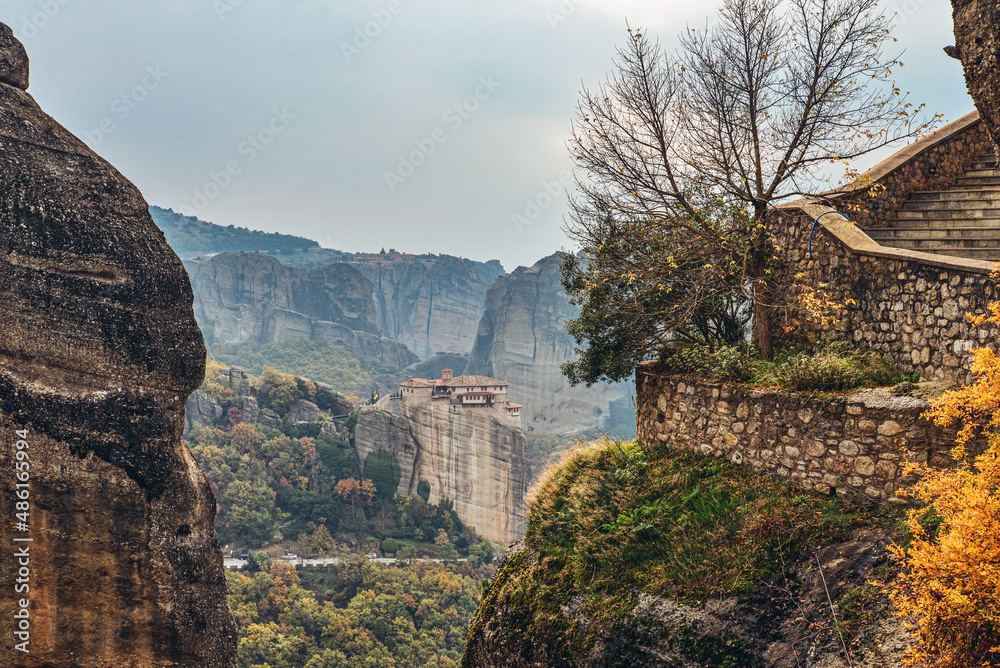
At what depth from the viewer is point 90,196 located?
930 centimetres

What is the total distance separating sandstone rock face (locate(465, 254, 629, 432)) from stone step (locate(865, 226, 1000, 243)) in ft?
422

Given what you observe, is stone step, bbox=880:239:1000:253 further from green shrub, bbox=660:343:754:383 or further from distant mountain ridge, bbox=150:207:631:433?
distant mountain ridge, bbox=150:207:631:433

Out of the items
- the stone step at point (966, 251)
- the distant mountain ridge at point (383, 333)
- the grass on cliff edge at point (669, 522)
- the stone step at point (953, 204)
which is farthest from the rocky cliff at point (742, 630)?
the distant mountain ridge at point (383, 333)

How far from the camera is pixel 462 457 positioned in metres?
71.5

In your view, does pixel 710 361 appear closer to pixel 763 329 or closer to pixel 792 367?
pixel 763 329

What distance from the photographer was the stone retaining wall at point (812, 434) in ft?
18.7

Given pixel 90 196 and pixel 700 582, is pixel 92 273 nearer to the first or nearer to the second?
pixel 90 196

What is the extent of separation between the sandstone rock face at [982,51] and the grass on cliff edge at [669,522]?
3387 millimetres

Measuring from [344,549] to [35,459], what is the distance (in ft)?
161

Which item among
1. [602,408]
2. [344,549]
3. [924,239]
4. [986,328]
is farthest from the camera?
[602,408]

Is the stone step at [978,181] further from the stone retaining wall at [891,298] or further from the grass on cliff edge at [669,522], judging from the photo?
the grass on cliff edge at [669,522]

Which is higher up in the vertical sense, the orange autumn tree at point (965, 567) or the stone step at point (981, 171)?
the stone step at point (981, 171)

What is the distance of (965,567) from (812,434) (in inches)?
105

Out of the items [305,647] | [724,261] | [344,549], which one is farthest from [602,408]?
[724,261]
